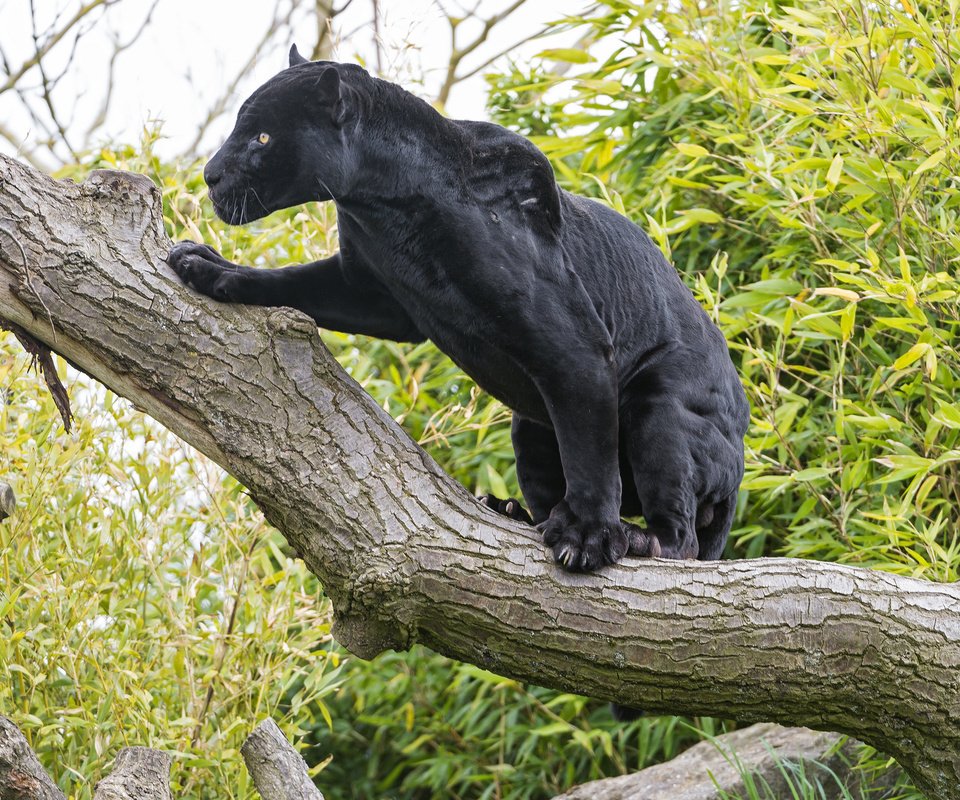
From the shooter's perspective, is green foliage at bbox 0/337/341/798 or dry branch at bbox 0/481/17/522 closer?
dry branch at bbox 0/481/17/522

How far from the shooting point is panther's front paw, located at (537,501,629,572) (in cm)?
211

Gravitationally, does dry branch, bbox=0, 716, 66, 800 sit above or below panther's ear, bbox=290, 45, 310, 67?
below

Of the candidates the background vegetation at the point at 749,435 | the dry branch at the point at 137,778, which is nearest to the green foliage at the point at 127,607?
the background vegetation at the point at 749,435

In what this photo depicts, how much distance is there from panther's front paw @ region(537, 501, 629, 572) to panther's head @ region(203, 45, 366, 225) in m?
0.82

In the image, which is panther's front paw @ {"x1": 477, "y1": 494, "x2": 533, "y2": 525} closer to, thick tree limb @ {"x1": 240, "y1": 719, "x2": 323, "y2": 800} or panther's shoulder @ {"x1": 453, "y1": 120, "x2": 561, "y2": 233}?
panther's shoulder @ {"x1": 453, "y1": 120, "x2": 561, "y2": 233}

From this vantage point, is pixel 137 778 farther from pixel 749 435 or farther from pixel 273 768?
pixel 749 435

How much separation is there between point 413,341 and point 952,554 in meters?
1.51

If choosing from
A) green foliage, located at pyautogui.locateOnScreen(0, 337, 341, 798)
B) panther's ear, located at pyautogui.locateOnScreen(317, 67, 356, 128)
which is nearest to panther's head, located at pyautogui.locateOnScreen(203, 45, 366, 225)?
panther's ear, located at pyautogui.locateOnScreen(317, 67, 356, 128)

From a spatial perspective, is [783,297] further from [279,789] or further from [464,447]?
[279,789]

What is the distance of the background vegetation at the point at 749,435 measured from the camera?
2838 millimetres

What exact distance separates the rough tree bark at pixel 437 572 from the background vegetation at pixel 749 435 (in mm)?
728

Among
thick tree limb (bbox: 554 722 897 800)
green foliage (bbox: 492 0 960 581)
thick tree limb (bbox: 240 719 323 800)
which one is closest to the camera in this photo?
thick tree limb (bbox: 240 719 323 800)

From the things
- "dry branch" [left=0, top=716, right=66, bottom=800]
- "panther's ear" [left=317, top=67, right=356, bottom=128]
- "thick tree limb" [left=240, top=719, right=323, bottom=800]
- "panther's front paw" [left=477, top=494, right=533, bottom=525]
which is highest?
"panther's ear" [left=317, top=67, right=356, bottom=128]

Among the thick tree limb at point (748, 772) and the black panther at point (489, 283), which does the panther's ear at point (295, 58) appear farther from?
the thick tree limb at point (748, 772)
